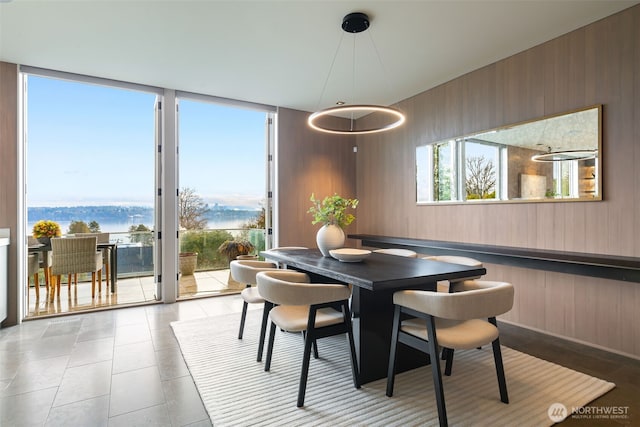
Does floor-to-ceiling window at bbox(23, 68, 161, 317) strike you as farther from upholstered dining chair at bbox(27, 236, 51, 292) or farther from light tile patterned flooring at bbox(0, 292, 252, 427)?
light tile patterned flooring at bbox(0, 292, 252, 427)

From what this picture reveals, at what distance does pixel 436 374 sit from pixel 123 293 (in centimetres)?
468

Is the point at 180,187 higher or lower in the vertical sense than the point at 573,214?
higher

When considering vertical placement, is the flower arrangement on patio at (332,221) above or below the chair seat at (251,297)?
above

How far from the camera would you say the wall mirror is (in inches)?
116

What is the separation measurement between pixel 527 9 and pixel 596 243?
2056 mm

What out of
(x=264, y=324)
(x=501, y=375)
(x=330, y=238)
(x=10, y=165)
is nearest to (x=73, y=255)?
(x=10, y=165)

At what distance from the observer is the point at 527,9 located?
8.94 feet

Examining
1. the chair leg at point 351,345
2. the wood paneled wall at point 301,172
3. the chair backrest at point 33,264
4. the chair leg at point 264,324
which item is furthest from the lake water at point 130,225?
the chair leg at point 351,345

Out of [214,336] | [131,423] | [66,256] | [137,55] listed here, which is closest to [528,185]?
[214,336]

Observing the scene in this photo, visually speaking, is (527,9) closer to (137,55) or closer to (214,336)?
(137,55)

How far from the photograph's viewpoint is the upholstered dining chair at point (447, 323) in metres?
1.78

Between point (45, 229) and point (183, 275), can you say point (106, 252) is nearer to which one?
point (45, 229)

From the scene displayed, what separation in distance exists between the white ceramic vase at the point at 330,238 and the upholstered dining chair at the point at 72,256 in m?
3.39

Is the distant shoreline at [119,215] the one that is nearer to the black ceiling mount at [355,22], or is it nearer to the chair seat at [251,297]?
the chair seat at [251,297]
